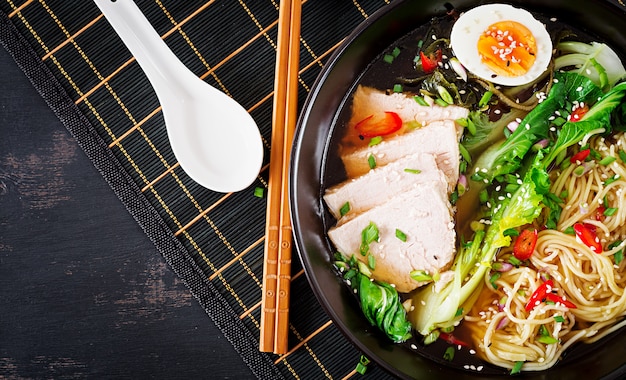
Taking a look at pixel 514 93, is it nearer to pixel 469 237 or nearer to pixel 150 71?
pixel 469 237

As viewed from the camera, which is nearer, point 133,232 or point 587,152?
point 587,152

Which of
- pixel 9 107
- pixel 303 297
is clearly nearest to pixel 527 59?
pixel 303 297

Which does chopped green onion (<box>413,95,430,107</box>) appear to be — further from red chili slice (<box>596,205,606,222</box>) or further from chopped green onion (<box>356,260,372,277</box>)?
red chili slice (<box>596,205,606,222</box>)

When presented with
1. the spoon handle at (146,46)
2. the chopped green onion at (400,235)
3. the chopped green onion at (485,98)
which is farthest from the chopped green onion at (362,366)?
the spoon handle at (146,46)

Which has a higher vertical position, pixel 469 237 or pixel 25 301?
pixel 25 301

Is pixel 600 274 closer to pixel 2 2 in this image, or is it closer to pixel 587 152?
pixel 587 152

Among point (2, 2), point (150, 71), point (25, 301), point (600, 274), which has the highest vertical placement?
point (2, 2)

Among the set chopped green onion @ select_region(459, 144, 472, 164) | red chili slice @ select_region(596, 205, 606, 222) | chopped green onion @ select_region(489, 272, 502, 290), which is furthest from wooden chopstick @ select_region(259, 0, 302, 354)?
red chili slice @ select_region(596, 205, 606, 222)

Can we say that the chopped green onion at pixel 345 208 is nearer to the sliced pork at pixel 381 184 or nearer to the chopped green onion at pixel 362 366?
the sliced pork at pixel 381 184
